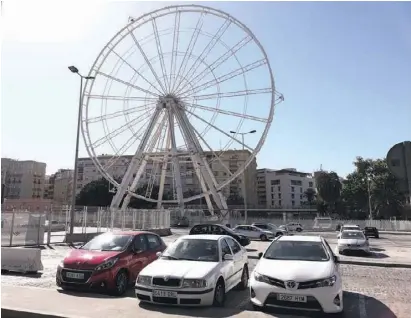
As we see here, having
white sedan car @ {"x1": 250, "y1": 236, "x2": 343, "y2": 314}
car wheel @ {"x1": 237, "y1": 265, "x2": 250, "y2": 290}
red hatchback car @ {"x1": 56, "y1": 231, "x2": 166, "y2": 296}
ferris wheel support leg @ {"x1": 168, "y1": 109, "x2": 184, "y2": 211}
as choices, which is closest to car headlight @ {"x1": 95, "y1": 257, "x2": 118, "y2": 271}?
red hatchback car @ {"x1": 56, "y1": 231, "x2": 166, "y2": 296}

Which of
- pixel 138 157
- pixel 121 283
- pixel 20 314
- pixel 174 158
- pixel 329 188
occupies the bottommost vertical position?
pixel 20 314

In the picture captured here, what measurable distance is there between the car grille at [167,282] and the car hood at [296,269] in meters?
1.59

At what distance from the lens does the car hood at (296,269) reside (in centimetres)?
744

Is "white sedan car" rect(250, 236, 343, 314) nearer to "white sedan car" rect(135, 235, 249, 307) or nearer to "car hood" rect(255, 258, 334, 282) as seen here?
"car hood" rect(255, 258, 334, 282)

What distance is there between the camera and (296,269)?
780cm

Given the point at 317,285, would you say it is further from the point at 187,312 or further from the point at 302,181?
the point at 302,181

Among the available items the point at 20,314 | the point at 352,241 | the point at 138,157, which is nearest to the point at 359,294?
the point at 20,314

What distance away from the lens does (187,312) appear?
7.36 m

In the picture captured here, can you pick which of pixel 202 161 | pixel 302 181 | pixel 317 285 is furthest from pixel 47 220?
pixel 302 181

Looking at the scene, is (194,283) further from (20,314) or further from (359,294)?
(359,294)

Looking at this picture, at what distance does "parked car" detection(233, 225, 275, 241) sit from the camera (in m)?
34.1

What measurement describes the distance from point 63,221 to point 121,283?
1118 inches

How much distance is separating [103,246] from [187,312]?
→ 3801 mm

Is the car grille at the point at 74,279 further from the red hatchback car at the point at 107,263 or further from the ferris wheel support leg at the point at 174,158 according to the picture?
the ferris wheel support leg at the point at 174,158
